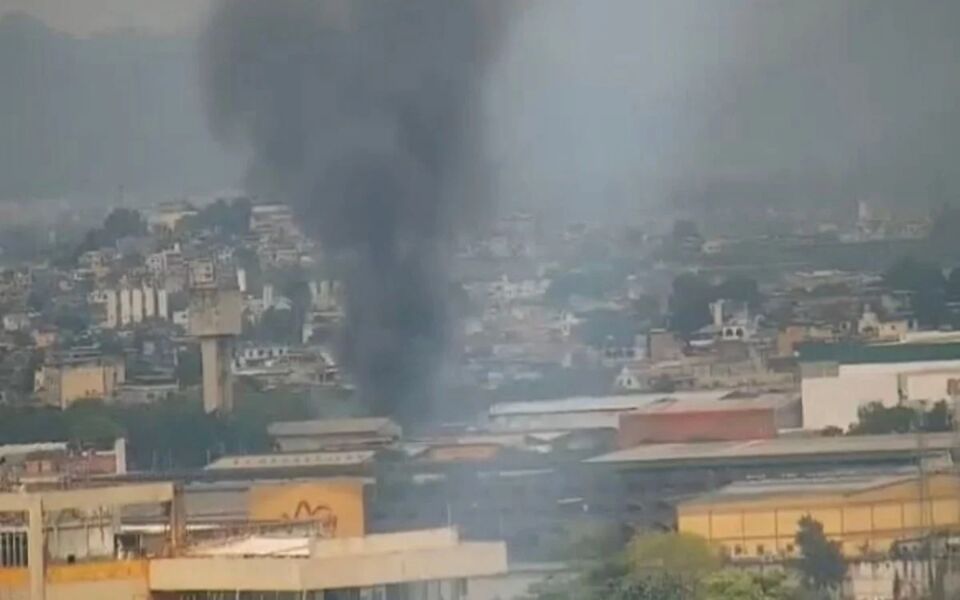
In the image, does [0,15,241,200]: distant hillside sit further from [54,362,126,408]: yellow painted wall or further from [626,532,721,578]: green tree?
[626,532,721,578]: green tree

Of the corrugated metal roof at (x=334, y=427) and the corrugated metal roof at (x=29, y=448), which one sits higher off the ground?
the corrugated metal roof at (x=334, y=427)

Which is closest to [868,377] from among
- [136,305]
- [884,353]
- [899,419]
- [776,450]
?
[884,353]

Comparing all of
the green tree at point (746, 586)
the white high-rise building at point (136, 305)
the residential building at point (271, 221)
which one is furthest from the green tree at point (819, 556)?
the white high-rise building at point (136, 305)

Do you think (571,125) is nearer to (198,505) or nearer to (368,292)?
(368,292)

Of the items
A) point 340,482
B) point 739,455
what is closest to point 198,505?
point 340,482

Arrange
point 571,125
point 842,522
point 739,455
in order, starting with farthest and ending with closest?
point 571,125
point 739,455
point 842,522

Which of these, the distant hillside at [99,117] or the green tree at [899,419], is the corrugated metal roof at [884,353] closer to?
the green tree at [899,419]
